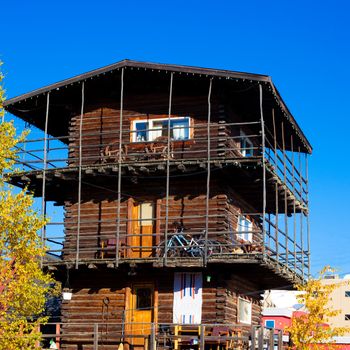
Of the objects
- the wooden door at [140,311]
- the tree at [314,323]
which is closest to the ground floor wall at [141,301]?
the wooden door at [140,311]

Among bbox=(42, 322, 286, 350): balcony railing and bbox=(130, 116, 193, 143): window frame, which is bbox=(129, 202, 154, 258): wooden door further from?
bbox=(42, 322, 286, 350): balcony railing

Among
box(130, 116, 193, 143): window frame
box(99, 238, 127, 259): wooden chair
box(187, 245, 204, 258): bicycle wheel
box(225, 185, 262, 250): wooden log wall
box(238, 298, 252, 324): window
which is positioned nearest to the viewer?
box(187, 245, 204, 258): bicycle wheel

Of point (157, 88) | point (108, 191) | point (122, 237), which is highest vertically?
point (157, 88)

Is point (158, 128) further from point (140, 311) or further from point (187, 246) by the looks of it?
point (140, 311)

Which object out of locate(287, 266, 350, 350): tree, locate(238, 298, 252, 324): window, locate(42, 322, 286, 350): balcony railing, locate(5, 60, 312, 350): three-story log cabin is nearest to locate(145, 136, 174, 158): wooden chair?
locate(5, 60, 312, 350): three-story log cabin

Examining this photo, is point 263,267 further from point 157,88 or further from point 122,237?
point 157,88

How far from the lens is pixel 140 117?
31.1 meters

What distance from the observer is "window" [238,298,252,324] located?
30847 mm

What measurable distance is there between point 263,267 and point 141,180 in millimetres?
6221

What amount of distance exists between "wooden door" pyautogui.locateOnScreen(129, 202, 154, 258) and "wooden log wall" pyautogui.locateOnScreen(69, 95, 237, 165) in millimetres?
2042

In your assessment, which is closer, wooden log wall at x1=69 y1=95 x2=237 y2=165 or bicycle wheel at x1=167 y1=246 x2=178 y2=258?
bicycle wheel at x1=167 y1=246 x2=178 y2=258

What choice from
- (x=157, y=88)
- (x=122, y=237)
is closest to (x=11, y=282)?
(x=122, y=237)

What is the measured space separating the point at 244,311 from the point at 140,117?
911cm

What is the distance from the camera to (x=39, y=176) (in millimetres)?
30328
